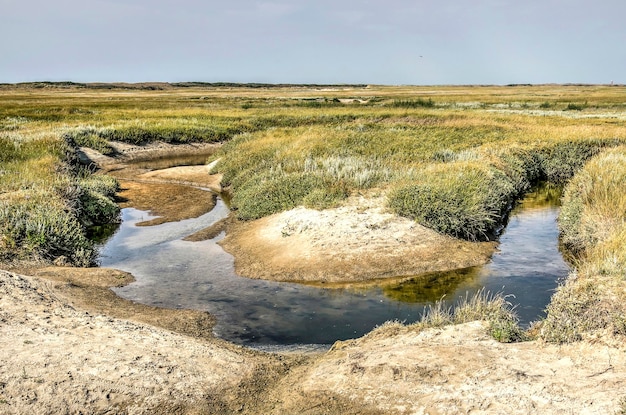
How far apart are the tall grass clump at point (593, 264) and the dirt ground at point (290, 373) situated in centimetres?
38

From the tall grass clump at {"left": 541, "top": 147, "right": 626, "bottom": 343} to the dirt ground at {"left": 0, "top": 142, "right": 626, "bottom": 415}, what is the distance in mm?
376

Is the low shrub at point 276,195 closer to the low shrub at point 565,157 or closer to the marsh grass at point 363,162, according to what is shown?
the marsh grass at point 363,162

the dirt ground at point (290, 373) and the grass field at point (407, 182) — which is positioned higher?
the grass field at point (407, 182)

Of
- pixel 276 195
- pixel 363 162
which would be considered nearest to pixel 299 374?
pixel 276 195

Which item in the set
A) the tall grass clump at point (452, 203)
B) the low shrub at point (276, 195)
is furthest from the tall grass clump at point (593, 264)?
the low shrub at point (276, 195)

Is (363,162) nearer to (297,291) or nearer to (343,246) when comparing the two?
(343,246)

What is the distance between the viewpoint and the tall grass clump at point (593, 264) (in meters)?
7.77

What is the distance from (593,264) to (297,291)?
6.42 meters

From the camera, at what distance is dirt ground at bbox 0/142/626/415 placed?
6.45m

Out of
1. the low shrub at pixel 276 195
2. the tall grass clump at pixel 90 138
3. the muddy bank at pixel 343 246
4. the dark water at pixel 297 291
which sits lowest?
the dark water at pixel 297 291

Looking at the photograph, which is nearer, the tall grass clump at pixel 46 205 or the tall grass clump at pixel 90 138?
the tall grass clump at pixel 46 205

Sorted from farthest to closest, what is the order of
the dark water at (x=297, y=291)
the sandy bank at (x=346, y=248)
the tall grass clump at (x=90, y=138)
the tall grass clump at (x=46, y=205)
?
1. the tall grass clump at (x=90, y=138)
2. the sandy bank at (x=346, y=248)
3. the tall grass clump at (x=46, y=205)
4. the dark water at (x=297, y=291)

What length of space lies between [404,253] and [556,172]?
1757cm

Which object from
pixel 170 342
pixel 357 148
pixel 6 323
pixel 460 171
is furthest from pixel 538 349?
pixel 357 148
